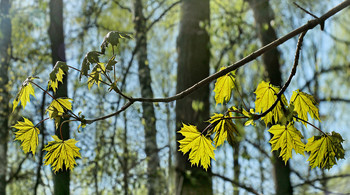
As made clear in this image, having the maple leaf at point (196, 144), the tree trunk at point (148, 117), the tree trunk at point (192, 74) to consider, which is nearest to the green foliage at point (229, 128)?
the maple leaf at point (196, 144)

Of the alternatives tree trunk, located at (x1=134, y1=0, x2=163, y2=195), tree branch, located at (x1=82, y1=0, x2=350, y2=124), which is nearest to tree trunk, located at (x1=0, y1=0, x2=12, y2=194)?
tree trunk, located at (x1=134, y1=0, x2=163, y2=195)

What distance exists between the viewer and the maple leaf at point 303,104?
1135 millimetres

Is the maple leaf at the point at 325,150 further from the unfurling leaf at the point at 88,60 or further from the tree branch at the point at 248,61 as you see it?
the unfurling leaf at the point at 88,60

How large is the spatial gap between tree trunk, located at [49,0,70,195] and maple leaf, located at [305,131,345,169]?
1.42m

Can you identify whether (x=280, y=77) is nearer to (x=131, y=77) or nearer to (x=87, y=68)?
(x=87, y=68)

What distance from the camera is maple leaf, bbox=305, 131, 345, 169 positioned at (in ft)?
3.57

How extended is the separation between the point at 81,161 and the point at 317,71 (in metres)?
3.41

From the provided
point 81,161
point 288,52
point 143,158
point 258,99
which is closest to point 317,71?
point 288,52

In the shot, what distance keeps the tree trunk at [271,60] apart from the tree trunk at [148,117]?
1859mm

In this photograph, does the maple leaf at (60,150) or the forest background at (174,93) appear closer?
the maple leaf at (60,150)

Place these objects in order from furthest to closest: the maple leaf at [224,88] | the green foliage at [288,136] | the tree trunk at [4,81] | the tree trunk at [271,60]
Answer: the tree trunk at [4,81] < the tree trunk at [271,60] < the maple leaf at [224,88] < the green foliage at [288,136]

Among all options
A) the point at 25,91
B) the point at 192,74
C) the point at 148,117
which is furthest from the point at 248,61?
the point at 148,117

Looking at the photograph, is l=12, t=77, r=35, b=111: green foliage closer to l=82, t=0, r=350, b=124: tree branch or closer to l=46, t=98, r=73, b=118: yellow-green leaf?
l=46, t=98, r=73, b=118: yellow-green leaf

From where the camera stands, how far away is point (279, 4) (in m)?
5.45
